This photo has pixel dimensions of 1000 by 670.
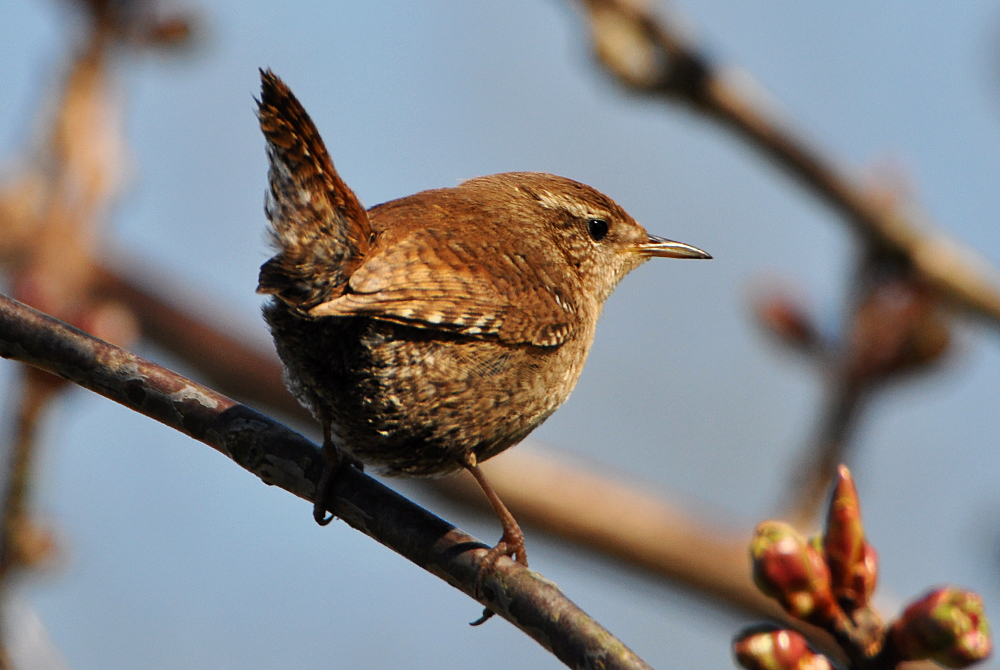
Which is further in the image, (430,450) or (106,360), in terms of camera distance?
(430,450)

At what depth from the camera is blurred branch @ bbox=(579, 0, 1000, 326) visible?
4.32m

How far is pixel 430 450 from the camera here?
262 cm

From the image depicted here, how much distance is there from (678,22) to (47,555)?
3195mm

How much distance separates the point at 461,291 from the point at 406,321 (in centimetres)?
23

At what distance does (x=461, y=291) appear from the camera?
2600 mm

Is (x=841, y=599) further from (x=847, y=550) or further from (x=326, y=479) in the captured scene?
(x=326, y=479)

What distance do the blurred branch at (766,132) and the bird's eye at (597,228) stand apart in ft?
3.97

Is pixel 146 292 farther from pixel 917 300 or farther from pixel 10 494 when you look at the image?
pixel 917 300

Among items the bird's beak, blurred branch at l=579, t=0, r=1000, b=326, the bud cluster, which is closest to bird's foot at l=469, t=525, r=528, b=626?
the bud cluster

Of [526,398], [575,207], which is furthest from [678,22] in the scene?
[526,398]

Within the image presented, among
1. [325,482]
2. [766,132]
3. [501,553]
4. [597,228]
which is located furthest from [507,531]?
[766,132]

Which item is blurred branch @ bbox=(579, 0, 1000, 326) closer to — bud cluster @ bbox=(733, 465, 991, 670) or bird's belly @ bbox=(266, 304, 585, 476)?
bird's belly @ bbox=(266, 304, 585, 476)

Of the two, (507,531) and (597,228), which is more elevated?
(597,228)

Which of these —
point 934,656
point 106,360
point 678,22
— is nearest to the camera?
point 934,656
